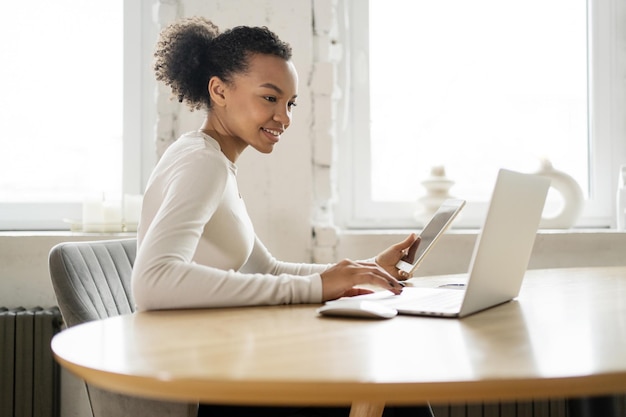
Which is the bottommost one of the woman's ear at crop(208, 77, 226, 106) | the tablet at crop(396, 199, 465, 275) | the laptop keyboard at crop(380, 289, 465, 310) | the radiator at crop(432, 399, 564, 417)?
the radiator at crop(432, 399, 564, 417)

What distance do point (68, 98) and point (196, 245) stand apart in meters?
1.80

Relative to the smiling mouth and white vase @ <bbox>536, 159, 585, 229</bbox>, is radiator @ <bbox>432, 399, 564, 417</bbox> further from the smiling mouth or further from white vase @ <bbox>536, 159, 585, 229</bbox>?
the smiling mouth

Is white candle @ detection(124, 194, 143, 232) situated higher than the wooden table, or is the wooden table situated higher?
white candle @ detection(124, 194, 143, 232)

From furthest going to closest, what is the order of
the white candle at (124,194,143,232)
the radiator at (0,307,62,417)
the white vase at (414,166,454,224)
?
the white vase at (414,166,454,224), the white candle at (124,194,143,232), the radiator at (0,307,62,417)

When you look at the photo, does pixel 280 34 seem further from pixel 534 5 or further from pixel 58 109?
pixel 534 5

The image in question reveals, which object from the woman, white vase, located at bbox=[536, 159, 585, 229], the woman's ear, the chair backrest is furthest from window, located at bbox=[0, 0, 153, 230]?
white vase, located at bbox=[536, 159, 585, 229]

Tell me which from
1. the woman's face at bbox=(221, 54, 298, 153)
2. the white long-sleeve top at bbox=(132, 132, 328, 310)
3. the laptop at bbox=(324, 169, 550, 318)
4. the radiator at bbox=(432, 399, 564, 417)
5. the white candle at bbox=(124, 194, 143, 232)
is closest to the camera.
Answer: the laptop at bbox=(324, 169, 550, 318)

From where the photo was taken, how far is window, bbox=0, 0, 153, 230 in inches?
109

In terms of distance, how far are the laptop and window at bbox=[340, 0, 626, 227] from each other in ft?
5.15

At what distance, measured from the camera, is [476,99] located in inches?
115

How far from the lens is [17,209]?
2.72m

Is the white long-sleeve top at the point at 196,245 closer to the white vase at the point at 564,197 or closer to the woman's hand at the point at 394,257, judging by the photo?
the woman's hand at the point at 394,257

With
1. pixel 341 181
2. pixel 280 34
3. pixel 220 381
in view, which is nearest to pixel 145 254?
pixel 220 381

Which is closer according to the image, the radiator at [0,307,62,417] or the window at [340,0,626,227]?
the radiator at [0,307,62,417]
